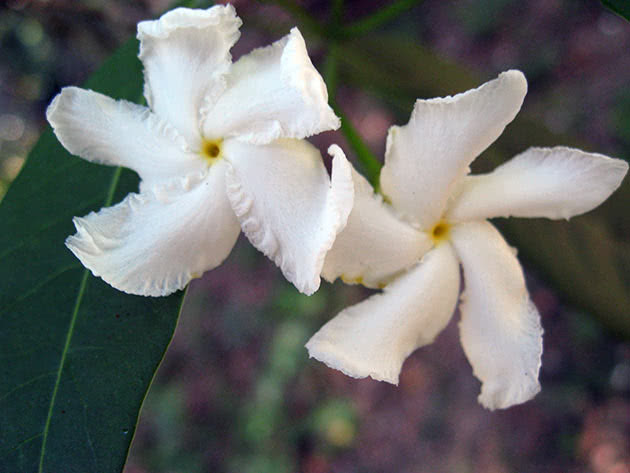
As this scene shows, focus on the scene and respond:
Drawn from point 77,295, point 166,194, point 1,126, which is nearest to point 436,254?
point 166,194

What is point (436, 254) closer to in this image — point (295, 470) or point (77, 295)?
point (77, 295)

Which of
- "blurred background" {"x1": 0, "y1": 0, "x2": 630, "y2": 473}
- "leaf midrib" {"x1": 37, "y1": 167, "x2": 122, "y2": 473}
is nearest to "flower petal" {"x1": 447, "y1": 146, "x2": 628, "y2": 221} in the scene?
"leaf midrib" {"x1": 37, "y1": 167, "x2": 122, "y2": 473}

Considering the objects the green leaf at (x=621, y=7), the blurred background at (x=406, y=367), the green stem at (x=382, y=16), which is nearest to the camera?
the green leaf at (x=621, y=7)

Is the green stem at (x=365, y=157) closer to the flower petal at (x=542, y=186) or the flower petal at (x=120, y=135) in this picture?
the flower petal at (x=542, y=186)

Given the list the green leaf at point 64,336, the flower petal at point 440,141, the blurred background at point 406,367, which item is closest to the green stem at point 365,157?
the flower petal at point 440,141

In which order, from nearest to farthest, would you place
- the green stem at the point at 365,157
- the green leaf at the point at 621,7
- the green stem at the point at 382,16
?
the green leaf at the point at 621,7 → the green stem at the point at 365,157 → the green stem at the point at 382,16

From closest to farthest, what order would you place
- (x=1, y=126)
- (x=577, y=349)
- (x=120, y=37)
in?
(x=120, y=37)
(x=1, y=126)
(x=577, y=349)

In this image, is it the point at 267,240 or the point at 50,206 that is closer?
the point at 267,240
